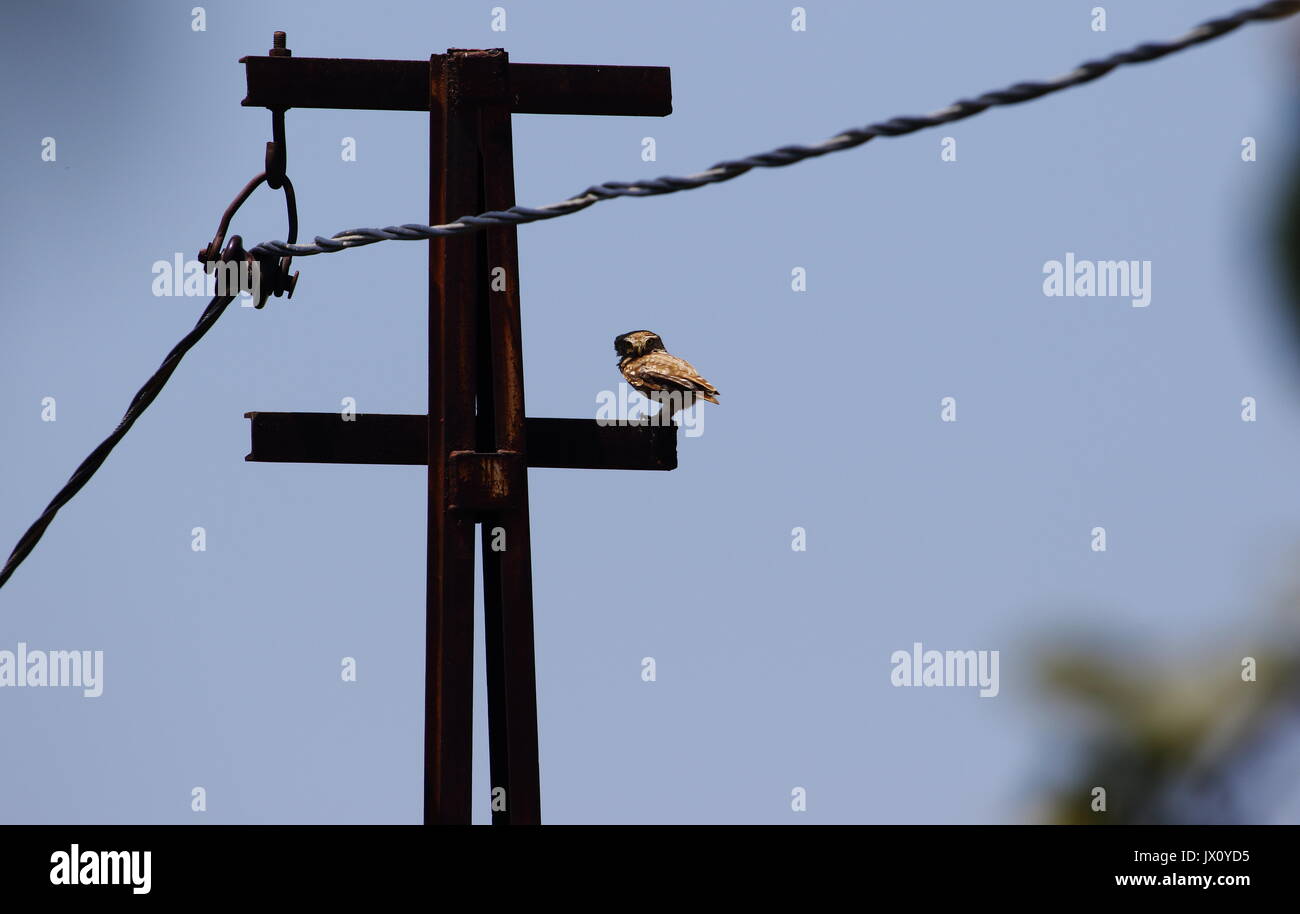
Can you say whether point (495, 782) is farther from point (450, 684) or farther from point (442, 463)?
point (442, 463)

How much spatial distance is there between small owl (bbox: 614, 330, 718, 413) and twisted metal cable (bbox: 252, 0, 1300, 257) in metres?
1.84

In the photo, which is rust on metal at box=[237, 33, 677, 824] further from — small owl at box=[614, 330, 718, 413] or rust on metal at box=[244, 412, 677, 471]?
small owl at box=[614, 330, 718, 413]

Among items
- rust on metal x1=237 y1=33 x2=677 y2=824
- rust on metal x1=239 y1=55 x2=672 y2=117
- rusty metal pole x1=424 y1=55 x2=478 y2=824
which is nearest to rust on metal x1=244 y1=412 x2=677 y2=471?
rust on metal x1=237 y1=33 x2=677 y2=824

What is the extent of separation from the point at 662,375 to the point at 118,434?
8.06 ft

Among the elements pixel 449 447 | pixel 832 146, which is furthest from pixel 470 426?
pixel 832 146

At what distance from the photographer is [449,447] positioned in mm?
6523

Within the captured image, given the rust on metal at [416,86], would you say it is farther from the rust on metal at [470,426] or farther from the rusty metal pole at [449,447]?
the rusty metal pole at [449,447]

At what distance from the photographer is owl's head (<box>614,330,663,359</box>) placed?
7766 millimetres

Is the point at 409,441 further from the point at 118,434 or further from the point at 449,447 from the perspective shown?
the point at 118,434

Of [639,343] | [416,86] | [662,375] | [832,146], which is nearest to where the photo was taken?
[832,146]

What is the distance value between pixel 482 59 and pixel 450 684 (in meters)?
2.59

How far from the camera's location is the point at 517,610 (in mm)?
6539

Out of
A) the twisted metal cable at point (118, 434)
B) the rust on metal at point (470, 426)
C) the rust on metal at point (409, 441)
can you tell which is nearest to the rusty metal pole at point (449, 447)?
the rust on metal at point (470, 426)

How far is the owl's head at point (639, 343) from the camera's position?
25.5 ft
